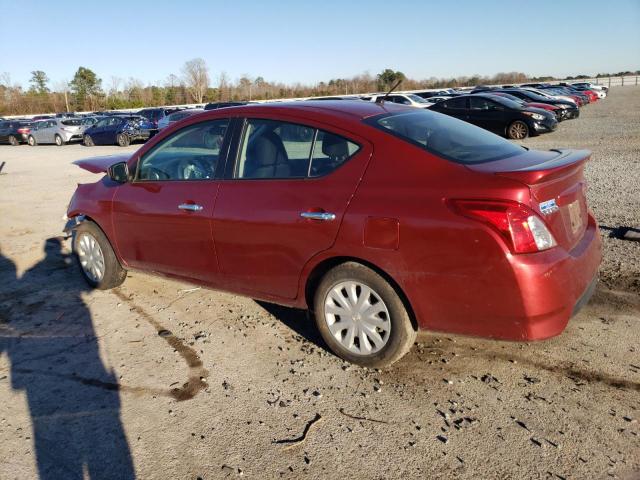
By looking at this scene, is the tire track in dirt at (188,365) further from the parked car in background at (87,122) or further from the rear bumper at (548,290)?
the parked car in background at (87,122)

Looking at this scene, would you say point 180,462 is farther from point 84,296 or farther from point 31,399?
point 84,296

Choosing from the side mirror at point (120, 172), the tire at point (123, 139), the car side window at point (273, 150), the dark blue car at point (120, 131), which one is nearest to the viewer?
the car side window at point (273, 150)

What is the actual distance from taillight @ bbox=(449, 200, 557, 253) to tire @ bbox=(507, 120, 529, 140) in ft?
55.5

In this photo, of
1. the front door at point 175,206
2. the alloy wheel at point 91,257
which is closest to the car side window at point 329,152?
the front door at point 175,206

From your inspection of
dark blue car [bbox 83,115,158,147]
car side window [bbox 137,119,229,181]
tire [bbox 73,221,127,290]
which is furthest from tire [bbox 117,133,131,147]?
car side window [bbox 137,119,229,181]

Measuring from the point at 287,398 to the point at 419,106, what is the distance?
Result: 10.8 meters

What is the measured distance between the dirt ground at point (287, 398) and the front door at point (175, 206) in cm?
53

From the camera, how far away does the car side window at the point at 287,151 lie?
3527 millimetres

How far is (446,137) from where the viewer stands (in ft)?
11.9

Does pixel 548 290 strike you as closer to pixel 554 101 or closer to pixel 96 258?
pixel 96 258

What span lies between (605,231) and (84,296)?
226 inches

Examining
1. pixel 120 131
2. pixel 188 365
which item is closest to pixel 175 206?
pixel 188 365

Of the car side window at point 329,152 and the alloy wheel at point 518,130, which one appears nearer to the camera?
the car side window at point 329,152

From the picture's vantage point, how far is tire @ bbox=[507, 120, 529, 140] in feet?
60.2
